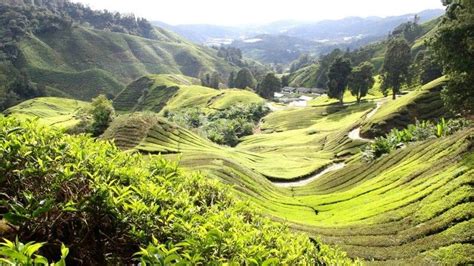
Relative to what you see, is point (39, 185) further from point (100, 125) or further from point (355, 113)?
point (355, 113)

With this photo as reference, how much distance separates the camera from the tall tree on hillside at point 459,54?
103 ft

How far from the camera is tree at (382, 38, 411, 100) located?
103m

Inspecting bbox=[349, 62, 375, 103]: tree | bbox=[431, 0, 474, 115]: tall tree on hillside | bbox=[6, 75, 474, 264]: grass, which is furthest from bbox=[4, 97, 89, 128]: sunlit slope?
bbox=[431, 0, 474, 115]: tall tree on hillside

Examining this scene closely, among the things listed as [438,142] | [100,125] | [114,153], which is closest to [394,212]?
[438,142]

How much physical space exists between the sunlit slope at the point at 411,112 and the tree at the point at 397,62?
102 ft

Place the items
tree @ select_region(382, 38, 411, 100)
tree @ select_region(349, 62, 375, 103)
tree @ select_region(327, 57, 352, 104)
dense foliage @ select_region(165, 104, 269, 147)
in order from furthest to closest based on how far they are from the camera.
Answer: tree @ select_region(327, 57, 352, 104) → tree @ select_region(349, 62, 375, 103) → dense foliage @ select_region(165, 104, 269, 147) → tree @ select_region(382, 38, 411, 100)

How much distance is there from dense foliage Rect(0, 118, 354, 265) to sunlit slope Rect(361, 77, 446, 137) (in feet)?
216

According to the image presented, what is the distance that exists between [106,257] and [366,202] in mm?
25804

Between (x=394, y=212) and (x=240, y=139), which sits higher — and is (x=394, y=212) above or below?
above

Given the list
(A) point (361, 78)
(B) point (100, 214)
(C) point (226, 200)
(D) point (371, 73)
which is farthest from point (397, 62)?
(B) point (100, 214)

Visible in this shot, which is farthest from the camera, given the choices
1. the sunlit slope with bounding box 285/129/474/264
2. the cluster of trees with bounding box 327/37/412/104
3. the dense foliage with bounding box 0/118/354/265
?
the cluster of trees with bounding box 327/37/412/104

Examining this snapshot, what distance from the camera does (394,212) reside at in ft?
78.7

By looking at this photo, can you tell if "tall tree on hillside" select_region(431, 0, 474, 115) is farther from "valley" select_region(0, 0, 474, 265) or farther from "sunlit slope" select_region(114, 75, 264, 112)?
"sunlit slope" select_region(114, 75, 264, 112)

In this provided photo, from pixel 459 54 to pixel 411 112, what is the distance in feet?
136
